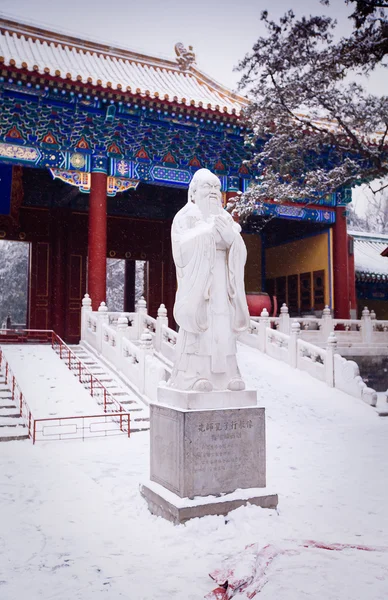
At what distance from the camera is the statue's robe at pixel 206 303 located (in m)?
5.01

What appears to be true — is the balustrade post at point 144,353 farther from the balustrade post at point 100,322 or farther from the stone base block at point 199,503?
the stone base block at point 199,503

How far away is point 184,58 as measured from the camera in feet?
59.2

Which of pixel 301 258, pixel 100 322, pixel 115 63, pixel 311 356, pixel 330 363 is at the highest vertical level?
pixel 115 63

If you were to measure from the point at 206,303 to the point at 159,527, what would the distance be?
197cm

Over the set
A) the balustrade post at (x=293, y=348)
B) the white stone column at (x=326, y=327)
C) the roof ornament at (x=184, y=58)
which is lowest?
the balustrade post at (x=293, y=348)

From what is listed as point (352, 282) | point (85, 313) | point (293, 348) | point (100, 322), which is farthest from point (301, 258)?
point (100, 322)

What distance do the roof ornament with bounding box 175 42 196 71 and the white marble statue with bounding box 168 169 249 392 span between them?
14146 millimetres

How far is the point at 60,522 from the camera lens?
466cm

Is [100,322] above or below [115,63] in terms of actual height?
below

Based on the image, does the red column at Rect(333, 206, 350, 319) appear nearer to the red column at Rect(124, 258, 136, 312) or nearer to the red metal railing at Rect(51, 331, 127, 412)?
the red column at Rect(124, 258, 136, 312)

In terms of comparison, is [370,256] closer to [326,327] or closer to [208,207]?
[326,327]

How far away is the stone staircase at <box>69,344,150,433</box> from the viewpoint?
887cm

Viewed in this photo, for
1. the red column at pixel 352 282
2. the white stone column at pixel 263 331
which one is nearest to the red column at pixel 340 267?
the red column at pixel 352 282

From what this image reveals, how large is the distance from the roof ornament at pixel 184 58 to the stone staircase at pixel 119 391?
1049 centimetres
